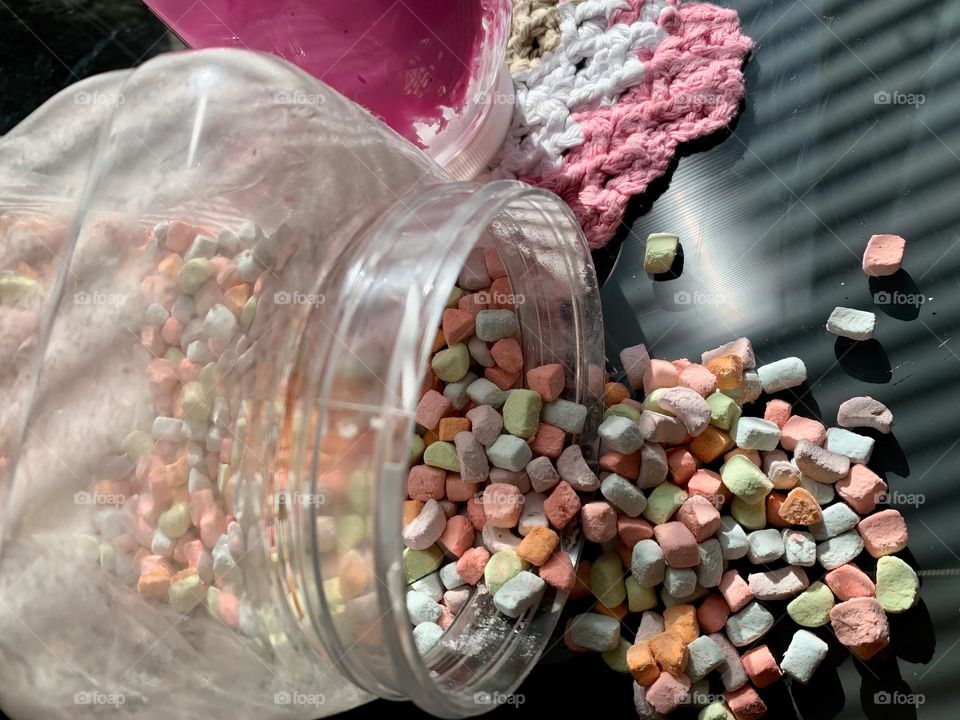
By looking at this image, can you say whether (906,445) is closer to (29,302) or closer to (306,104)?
(306,104)

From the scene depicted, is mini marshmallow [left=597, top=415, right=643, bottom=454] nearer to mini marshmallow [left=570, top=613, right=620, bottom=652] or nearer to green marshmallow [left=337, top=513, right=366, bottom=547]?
mini marshmallow [left=570, top=613, right=620, bottom=652]

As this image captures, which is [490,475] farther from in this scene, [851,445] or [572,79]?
[572,79]

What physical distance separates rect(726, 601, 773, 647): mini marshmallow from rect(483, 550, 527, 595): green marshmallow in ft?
0.60

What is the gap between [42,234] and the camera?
75 centimetres

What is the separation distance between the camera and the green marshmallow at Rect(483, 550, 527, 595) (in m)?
0.73

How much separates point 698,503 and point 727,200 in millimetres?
320

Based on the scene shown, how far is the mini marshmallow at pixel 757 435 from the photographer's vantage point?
763 millimetres

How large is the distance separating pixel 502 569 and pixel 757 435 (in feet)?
0.81

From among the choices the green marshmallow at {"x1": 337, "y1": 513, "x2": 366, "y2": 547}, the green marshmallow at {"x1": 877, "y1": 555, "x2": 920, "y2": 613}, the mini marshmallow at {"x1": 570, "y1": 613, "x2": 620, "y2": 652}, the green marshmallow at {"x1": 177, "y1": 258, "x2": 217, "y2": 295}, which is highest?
the green marshmallow at {"x1": 177, "y1": 258, "x2": 217, "y2": 295}

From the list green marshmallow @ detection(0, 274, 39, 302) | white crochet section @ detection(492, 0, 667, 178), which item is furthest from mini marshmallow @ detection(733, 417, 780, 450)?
green marshmallow @ detection(0, 274, 39, 302)

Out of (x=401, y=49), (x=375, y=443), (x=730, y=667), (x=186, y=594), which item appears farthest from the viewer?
A: (x=401, y=49)

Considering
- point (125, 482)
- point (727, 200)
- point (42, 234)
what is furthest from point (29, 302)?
point (727, 200)

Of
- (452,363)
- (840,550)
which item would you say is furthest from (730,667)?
(452,363)

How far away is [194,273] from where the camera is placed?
691 millimetres
